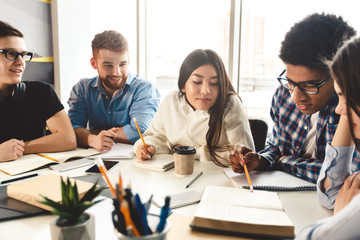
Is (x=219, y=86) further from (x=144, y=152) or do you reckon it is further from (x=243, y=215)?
(x=243, y=215)

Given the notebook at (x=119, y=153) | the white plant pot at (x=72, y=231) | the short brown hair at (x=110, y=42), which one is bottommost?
the notebook at (x=119, y=153)

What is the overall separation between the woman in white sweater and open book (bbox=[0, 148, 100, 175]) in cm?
31

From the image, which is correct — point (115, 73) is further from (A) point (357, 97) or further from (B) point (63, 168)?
(A) point (357, 97)

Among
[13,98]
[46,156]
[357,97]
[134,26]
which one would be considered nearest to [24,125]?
[13,98]

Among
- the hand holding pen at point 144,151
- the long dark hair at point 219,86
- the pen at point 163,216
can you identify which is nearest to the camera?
the pen at point 163,216

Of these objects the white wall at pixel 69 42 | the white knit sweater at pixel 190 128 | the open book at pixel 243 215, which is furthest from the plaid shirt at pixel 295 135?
the white wall at pixel 69 42

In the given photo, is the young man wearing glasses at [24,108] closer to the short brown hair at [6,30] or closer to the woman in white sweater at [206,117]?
the short brown hair at [6,30]

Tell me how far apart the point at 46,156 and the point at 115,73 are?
35.3 inches

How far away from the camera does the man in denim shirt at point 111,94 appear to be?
2125 millimetres

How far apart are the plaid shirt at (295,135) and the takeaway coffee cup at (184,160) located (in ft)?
1.21

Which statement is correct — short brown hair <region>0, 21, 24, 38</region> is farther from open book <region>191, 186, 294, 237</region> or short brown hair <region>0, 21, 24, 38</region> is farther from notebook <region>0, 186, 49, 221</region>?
open book <region>191, 186, 294, 237</region>

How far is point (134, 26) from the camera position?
361 centimetres

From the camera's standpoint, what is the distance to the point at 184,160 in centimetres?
121

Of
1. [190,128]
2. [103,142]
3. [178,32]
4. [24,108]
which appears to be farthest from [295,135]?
[178,32]
